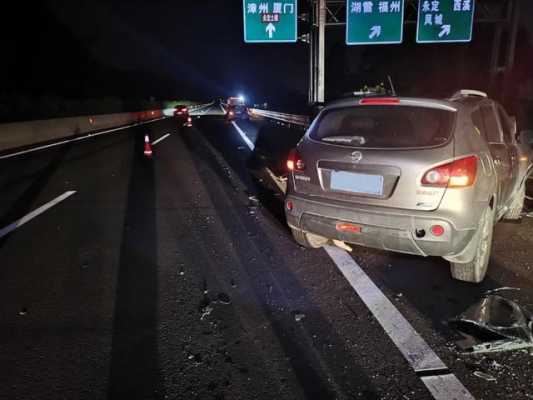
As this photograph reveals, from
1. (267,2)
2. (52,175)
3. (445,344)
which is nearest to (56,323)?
(445,344)

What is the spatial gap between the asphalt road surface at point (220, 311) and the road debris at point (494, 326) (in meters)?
0.10

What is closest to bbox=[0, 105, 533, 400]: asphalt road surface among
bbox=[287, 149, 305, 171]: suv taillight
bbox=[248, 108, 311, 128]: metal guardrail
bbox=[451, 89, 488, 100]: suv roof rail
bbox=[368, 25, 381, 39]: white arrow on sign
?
bbox=[287, 149, 305, 171]: suv taillight

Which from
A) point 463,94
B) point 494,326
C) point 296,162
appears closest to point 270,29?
point 463,94

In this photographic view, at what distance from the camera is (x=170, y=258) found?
15.3 ft

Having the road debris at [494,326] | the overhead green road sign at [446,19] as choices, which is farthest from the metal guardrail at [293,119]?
the road debris at [494,326]

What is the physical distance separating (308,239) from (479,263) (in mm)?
1752

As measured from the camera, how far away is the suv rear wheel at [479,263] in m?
3.83

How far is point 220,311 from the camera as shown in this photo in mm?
3521

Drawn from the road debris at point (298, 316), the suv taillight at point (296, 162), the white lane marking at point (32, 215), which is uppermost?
the suv taillight at point (296, 162)

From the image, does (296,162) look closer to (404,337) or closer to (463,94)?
(463,94)

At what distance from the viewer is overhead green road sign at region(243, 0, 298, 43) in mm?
18391

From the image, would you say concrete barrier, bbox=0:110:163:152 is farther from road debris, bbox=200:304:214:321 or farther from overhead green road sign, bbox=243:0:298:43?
road debris, bbox=200:304:214:321

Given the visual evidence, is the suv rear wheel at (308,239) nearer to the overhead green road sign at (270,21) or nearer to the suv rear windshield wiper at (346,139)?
the suv rear windshield wiper at (346,139)

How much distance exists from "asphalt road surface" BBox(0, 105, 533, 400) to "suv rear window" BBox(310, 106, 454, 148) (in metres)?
1.35
